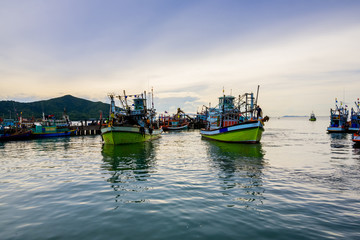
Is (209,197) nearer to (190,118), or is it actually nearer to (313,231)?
(313,231)

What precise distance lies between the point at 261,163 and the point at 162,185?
9997 mm

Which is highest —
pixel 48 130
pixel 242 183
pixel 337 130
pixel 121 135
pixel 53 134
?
pixel 48 130

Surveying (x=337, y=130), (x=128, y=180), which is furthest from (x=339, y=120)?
(x=128, y=180)

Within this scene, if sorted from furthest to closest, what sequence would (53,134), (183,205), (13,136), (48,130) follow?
1. (48,130)
2. (53,134)
3. (13,136)
4. (183,205)

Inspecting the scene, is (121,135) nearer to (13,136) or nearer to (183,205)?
(183,205)

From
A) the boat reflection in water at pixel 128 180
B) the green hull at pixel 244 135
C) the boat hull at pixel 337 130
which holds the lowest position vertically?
the boat hull at pixel 337 130

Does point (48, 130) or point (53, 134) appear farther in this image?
point (48, 130)

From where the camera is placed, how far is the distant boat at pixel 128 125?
31562mm

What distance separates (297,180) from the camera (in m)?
11.8

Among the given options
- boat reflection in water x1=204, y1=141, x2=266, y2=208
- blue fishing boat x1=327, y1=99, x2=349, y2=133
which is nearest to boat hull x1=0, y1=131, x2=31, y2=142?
boat reflection in water x1=204, y1=141, x2=266, y2=208

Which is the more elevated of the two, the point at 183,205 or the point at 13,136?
the point at 13,136

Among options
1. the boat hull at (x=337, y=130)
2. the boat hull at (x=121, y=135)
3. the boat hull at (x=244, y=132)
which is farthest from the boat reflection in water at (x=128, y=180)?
the boat hull at (x=337, y=130)

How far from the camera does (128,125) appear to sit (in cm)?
3256

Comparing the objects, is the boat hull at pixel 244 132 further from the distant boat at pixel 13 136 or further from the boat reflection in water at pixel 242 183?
the distant boat at pixel 13 136
